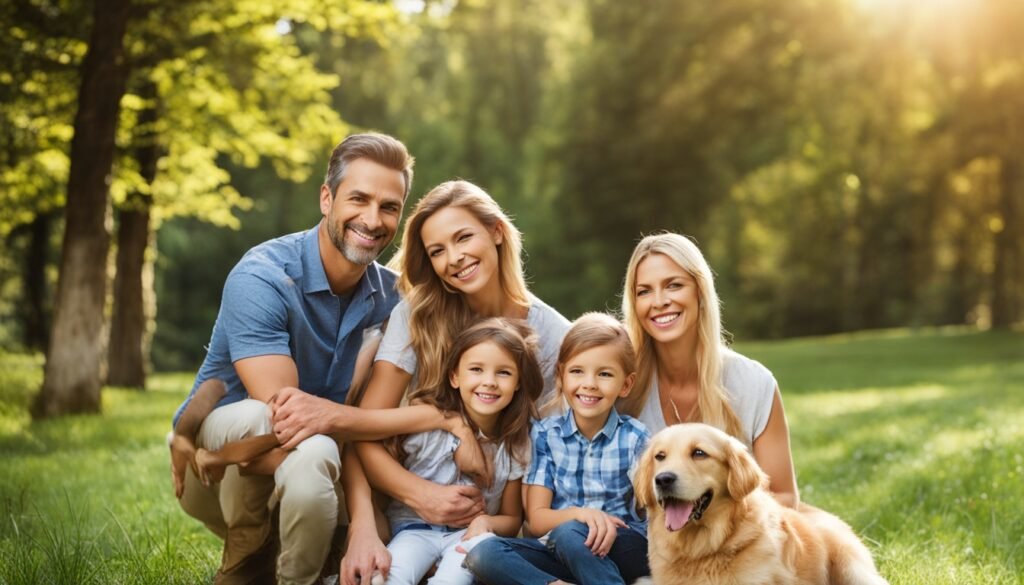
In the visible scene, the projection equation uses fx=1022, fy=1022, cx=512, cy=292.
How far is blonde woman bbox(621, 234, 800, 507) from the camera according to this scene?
14.5 ft

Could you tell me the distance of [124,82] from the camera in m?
10.3

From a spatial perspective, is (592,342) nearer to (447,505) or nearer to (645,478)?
(645,478)

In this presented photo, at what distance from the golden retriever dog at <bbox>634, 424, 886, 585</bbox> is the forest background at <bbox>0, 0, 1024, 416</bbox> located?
156 cm

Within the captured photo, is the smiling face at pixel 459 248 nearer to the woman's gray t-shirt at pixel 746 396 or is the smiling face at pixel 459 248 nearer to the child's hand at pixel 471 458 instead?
the child's hand at pixel 471 458

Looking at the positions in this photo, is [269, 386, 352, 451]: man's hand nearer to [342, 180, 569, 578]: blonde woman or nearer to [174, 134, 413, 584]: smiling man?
[174, 134, 413, 584]: smiling man

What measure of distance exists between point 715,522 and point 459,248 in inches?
64.6

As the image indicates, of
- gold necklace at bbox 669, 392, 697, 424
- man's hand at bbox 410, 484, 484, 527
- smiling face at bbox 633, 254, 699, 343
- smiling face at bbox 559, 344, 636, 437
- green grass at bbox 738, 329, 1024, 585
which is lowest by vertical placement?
green grass at bbox 738, 329, 1024, 585

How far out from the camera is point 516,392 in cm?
450

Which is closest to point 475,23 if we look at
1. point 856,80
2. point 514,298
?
point 856,80

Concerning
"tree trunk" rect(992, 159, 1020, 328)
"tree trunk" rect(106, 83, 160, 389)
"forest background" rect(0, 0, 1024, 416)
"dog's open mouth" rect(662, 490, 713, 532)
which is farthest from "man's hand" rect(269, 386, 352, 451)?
"tree trunk" rect(992, 159, 1020, 328)

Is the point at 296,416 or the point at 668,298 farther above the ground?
the point at 668,298

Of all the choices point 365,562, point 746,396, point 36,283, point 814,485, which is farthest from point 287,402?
point 36,283

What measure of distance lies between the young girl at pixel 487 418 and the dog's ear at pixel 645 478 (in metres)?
0.70

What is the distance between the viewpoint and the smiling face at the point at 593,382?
4.22 meters
